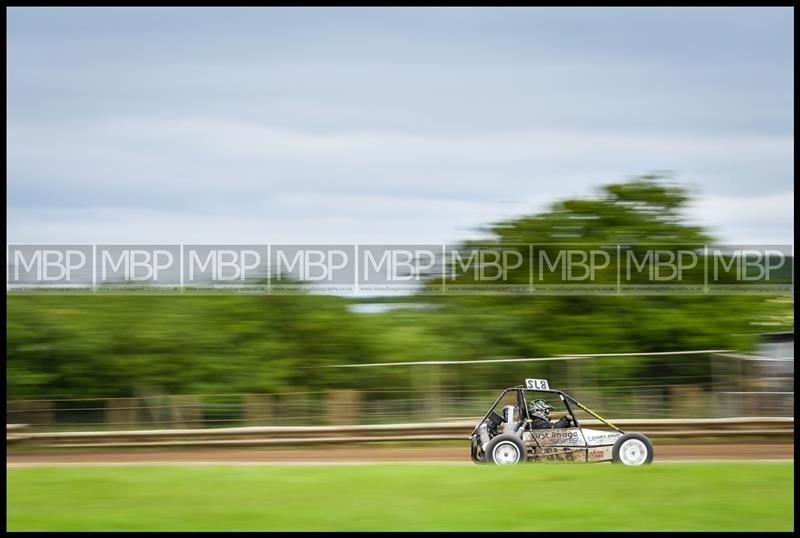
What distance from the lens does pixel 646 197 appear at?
619 inches

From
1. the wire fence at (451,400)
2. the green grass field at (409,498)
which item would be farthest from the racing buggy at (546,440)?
the wire fence at (451,400)

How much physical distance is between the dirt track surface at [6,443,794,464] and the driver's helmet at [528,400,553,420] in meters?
1.54

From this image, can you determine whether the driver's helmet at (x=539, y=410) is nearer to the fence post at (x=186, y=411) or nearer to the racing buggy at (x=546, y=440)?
the racing buggy at (x=546, y=440)

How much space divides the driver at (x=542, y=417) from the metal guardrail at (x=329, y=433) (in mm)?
2060

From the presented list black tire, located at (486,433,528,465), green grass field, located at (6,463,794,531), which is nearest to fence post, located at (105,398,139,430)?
green grass field, located at (6,463,794,531)

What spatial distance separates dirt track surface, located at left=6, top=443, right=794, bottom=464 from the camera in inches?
450

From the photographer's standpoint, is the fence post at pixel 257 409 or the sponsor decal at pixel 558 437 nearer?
the sponsor decal at pixel 558 437

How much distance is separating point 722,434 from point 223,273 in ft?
27.3

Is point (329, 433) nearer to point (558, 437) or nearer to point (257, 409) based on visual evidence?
point (257, 409)

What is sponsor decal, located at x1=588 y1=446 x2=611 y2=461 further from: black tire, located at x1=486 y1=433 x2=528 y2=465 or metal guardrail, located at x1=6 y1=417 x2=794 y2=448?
metal guardrail, located at x1=6 y1=417 x2=794 y2=448

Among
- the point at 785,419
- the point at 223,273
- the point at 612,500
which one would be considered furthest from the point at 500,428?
the point at 223,273

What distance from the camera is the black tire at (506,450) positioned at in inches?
376

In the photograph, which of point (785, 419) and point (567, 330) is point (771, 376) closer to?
point (785, 419)

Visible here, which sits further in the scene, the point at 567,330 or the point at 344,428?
the point at 567,330
